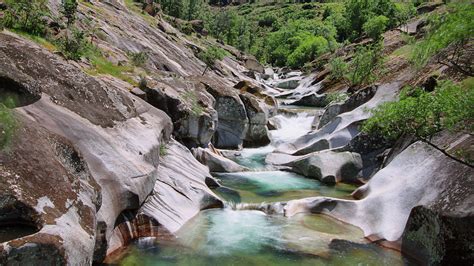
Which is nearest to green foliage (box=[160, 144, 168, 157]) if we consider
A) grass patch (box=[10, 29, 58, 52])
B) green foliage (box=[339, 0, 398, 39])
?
grass patch (box=[10, 29, 58, 52])

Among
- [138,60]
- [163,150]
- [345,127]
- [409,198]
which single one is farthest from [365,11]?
[409,198]

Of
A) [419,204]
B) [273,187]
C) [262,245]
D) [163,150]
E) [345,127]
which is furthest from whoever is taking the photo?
[345,127]

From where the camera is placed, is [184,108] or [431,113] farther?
[184,108]

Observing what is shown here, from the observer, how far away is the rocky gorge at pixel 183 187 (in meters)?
11.7

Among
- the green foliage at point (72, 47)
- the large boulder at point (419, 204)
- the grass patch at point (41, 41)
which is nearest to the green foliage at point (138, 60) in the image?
the green foliage at point (72, 47)

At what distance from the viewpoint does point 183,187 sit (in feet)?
75.5

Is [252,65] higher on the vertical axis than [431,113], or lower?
lower

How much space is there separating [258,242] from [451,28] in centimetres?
1247

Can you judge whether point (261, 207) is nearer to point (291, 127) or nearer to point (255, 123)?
point (255, 123)

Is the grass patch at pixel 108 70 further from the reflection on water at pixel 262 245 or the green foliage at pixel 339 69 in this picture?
the green foliage at pixel 339 69

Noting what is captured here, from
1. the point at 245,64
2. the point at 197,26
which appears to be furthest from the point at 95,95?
the point at 197,26

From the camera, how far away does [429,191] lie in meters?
18.8

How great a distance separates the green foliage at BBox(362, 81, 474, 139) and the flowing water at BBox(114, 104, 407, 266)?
20.8 feet

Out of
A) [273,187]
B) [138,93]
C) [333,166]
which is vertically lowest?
[273,187]
